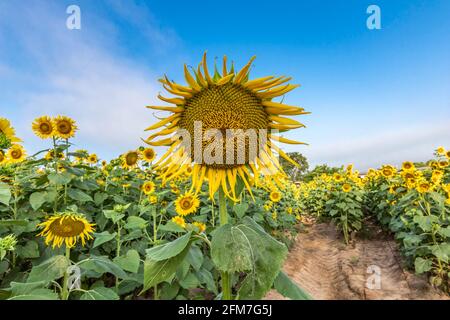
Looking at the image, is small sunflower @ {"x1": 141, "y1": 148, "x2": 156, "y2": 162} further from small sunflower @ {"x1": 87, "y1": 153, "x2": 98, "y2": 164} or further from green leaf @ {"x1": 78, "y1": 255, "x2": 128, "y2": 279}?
Answer: green leaf @ {"x1": 78, "y1": 255, "x2": 128, "y2": 279}

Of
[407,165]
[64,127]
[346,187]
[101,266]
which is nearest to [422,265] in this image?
[407,165]

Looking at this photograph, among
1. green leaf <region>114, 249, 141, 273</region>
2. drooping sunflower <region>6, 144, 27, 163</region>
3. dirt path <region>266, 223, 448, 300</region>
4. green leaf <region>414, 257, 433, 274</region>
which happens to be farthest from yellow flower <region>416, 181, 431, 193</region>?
drooping sunflower <region>6, 144, 27, 163</region>

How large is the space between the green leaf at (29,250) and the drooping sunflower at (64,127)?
131 cm

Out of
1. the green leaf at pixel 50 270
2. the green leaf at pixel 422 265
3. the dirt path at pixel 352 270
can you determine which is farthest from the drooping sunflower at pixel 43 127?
the green leaf at pixel 422 265

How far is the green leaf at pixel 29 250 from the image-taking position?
2.91 metres

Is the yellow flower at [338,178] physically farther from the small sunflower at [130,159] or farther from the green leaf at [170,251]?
the green leaf at [170,251]

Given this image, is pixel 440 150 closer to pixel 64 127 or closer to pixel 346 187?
pixel 346 187

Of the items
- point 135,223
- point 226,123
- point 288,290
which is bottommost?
point 288,290

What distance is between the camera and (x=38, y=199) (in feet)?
10.4

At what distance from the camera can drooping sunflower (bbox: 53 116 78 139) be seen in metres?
3.65

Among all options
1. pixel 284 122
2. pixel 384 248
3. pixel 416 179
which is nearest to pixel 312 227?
pixel 384 248

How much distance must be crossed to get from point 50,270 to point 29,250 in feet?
4.02

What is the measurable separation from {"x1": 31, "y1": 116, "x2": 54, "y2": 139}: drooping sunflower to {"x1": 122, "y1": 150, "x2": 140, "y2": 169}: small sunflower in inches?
54.2
